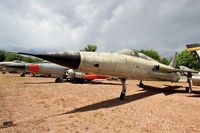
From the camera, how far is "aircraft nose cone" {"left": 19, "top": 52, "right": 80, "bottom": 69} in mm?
7934

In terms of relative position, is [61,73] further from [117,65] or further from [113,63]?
[113,63]

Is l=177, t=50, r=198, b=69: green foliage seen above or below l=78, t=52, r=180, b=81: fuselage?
above

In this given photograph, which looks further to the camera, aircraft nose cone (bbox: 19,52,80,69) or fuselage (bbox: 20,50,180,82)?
fuselage (bbox: 20,50,180,82)

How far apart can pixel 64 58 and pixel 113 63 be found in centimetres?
299

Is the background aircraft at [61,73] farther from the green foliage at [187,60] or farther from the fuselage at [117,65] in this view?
the green foliage at [187,60]

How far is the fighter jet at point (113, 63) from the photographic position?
26.8ft

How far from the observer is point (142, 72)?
41.7ft

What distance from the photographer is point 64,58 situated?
26.5 ft

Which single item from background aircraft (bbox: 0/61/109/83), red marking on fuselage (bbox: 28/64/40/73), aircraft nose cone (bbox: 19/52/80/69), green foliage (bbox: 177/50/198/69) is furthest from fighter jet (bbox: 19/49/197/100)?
green foliage (bbox: 177/50/198/69)

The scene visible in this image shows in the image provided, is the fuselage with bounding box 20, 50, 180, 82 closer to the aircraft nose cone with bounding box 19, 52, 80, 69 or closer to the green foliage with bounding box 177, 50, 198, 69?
the aircraft nose cone with bounding box 19, 52, 80, 69

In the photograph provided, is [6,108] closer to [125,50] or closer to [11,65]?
[125,50]

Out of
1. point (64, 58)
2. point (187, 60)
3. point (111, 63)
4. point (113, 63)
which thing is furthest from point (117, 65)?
point (187, 60)

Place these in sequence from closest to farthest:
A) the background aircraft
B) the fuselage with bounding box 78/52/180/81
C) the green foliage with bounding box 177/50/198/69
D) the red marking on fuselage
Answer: the fuselage with bounding box 78/52/180/81, the background aircraft, the red marking on fuselage, the green foliage with bounding box 177/50/198/69

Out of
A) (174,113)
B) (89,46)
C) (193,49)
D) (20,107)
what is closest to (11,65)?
(20,107)
